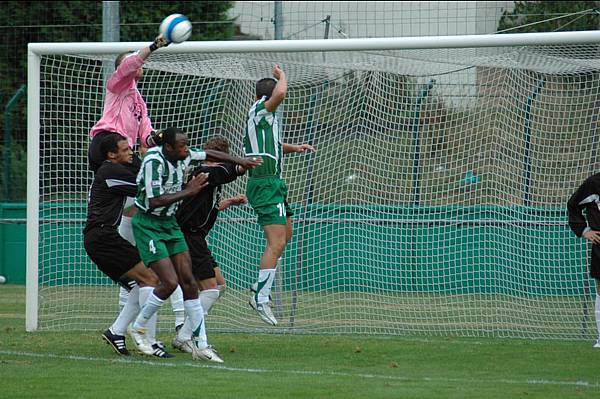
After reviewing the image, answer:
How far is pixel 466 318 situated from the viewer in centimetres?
1455

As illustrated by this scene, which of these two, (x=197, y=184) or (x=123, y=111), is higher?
(x=123, y=111)

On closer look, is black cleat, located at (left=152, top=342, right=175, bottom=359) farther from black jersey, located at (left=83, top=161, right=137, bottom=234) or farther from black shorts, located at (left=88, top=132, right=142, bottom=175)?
black shorts, located at (left=88, top=132, right=142, bottom=175)

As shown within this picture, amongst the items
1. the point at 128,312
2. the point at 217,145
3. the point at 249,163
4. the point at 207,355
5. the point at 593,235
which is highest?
the point at 217,145

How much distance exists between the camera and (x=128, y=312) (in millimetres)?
10914

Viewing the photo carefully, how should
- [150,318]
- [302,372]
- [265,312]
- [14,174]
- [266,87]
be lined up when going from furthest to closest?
[14,174], [266,87], [265,312], [150,318], [302,372]

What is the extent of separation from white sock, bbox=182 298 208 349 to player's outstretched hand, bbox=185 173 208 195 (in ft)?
3.26

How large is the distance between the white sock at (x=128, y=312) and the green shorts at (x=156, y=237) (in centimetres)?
69

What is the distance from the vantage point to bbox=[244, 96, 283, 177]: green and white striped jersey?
1195cm

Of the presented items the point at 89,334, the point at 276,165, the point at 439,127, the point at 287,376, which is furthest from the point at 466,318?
the point at 287,376

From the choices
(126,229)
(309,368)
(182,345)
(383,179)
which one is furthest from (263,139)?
(383,179)

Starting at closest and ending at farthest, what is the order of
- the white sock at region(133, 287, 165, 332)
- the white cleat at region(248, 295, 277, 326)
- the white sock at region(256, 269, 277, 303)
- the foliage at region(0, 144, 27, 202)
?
the white sock at region(133, 287, 165, 332), the white cleat at region(248, 295, 277, 326), the white sock at region(256, 269, 277, 303), the foliage at region(0, 144, 27, 202)

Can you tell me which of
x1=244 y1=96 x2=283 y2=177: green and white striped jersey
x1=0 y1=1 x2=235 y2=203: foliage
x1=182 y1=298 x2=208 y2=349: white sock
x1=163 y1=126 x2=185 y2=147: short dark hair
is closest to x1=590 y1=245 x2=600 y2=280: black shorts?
x1=244 y1=96 x2=283 y2=177: green and white striped jersey

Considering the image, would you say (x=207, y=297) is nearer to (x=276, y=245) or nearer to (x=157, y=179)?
(x=276, y=245)

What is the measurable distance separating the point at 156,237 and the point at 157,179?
510mm
